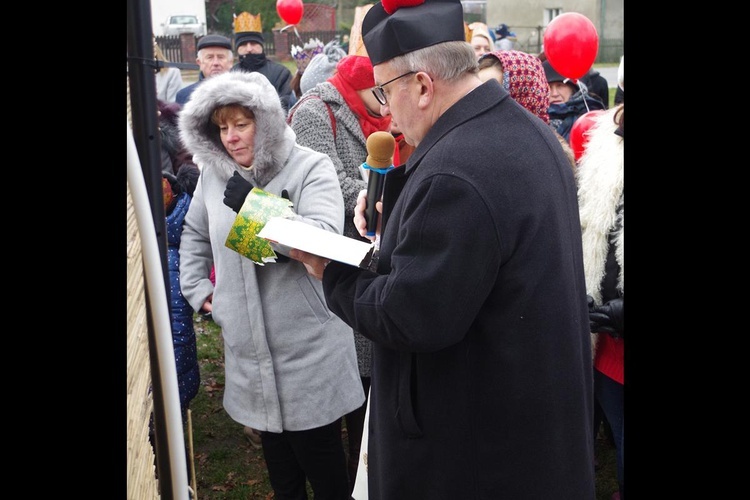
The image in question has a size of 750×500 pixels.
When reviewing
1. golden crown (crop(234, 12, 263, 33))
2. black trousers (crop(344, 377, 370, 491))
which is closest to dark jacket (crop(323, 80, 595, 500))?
black trousers (crop(344, 377, 370, 491))

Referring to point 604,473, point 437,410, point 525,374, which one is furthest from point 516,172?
point 604,473

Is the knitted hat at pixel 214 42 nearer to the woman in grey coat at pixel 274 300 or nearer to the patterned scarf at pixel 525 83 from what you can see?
the patterned scarf at pixel 525 83

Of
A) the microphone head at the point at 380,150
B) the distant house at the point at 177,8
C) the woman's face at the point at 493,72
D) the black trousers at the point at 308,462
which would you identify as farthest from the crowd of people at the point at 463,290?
the distant house at the point at 177,8

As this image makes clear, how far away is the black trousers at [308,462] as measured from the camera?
9.68ft

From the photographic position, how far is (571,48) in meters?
5.37

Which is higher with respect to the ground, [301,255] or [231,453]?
[301,255]

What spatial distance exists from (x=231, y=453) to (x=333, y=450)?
58.0 inches

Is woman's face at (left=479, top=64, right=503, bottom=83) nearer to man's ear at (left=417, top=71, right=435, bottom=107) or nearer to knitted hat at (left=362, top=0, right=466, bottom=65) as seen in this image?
knitted hat at (left=362, top=0, right=466, bottom=65)

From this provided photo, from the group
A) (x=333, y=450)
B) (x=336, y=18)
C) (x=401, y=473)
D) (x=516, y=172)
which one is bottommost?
(x=333, y=450)

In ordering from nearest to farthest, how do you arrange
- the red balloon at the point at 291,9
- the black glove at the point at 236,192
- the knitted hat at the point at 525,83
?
the black glove at the point at 236,192 < the knitted hat at the point at 525,83 < the red balloon at the point at 291,9

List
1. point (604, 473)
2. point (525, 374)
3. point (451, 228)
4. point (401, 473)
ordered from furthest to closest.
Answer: point (604, 473)
point (401, 473)
point (525, 374)
point (451, 228)

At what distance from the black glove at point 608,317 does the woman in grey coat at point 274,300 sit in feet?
3.05

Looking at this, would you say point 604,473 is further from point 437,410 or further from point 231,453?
point 437,410
